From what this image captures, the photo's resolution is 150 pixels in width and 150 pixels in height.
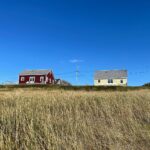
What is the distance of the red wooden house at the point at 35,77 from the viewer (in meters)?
52.7

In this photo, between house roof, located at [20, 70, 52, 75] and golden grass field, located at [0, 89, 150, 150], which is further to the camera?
house roof, located at [20, 70, 52, 75]

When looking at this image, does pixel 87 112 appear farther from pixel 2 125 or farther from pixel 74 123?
pixel 2 125

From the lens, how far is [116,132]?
4.20 m

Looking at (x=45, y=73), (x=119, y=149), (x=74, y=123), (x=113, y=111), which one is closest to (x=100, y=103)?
(x=113, y=111)

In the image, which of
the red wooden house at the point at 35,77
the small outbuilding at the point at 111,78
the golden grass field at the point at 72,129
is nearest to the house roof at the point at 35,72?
the red wooden house at the point at 35,77

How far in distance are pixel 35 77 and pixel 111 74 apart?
1947 cm

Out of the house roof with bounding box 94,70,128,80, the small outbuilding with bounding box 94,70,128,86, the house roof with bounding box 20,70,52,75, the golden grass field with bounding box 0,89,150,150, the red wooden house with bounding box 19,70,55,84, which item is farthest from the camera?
the house roof with bounding box 94,70,128,80

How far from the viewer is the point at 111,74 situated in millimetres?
59406

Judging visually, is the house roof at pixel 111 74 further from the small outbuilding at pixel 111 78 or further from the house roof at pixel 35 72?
the house roof at pixel 35 72

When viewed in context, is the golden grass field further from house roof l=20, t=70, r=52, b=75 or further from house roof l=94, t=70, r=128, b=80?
house roof l=94, t=70, r=128, b=80

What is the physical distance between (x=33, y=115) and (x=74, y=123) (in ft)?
2.82

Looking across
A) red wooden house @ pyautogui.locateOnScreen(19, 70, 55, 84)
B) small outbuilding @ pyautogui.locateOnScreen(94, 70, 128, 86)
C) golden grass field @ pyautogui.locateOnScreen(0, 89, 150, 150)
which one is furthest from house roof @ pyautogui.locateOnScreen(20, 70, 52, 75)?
golden grass field @ pyautogui.locateOnScreen(0, 89, 150, 150)

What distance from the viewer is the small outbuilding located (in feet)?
190

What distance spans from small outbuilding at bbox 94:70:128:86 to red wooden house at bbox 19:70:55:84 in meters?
13.3
